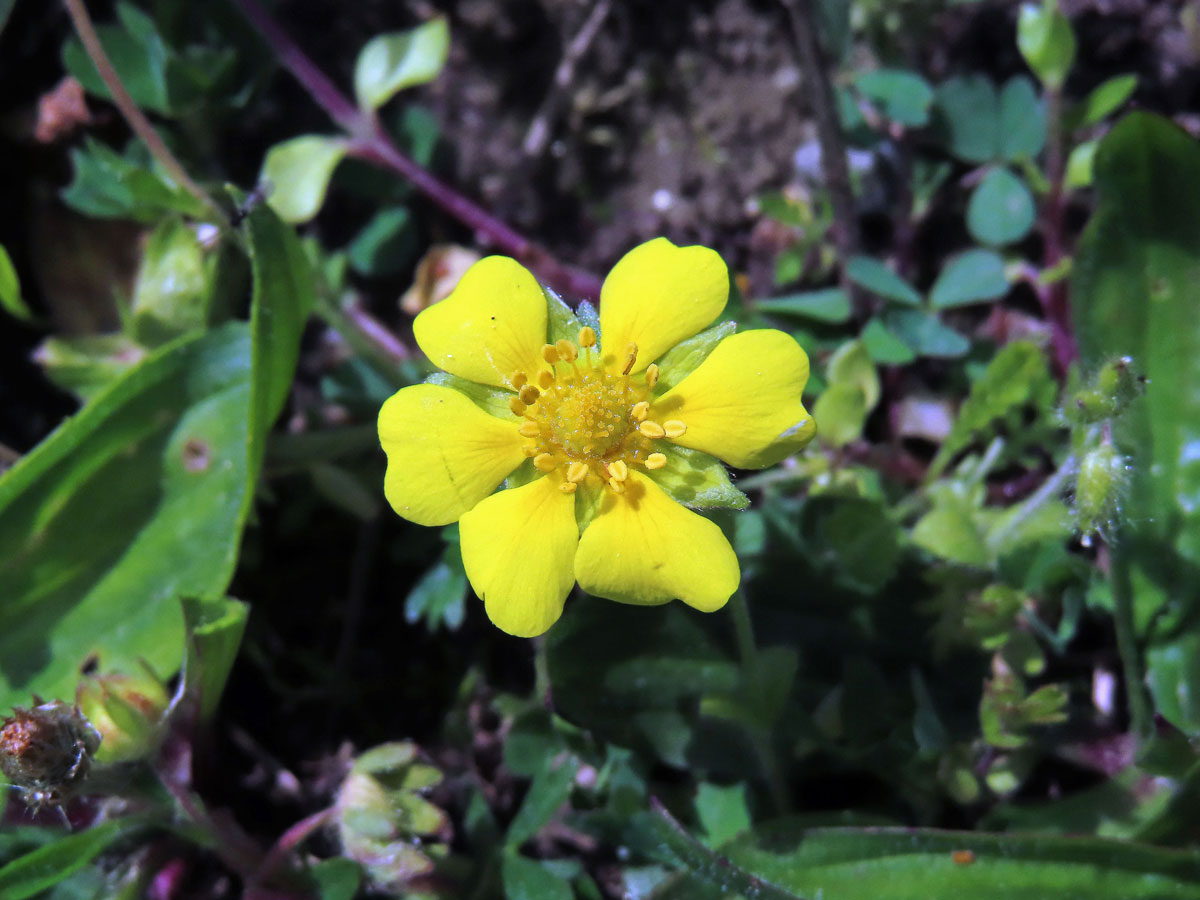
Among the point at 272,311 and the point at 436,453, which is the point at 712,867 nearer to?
the point at 436,453

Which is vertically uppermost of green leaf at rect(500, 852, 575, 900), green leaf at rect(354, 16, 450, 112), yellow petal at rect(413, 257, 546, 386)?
green leaf at rect(354, 16, 450, 112)

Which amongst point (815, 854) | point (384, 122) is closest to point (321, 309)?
point (384, 122)

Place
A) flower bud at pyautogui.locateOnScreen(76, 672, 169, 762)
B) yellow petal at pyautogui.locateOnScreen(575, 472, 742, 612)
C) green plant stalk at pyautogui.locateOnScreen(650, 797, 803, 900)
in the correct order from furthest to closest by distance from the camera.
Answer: flower bud at pyautogui.locateOnScreen(76, 672, 169, 762) → green plant stalk at pyautogui.locateOnScreen(650, 797, 803, 900) → yellow petal at pyautogui.locateOnScreen(575, 472, 742, 612)

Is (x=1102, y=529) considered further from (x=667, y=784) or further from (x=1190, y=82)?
(x=1190, y=82)

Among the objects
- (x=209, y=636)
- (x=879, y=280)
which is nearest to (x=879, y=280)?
(x=879, y=280)

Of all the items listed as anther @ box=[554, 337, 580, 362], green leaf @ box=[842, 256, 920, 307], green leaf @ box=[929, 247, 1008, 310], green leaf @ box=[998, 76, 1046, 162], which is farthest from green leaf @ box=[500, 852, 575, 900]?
green leaf @ box=[998, 76, 1046, 162]

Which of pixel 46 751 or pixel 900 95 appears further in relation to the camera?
pixel 900 95

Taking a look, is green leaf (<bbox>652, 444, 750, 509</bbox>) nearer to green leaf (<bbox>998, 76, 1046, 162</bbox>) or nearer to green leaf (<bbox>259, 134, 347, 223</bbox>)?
green leaf (<bbox>259, 134, 347, 223</bbox>)
